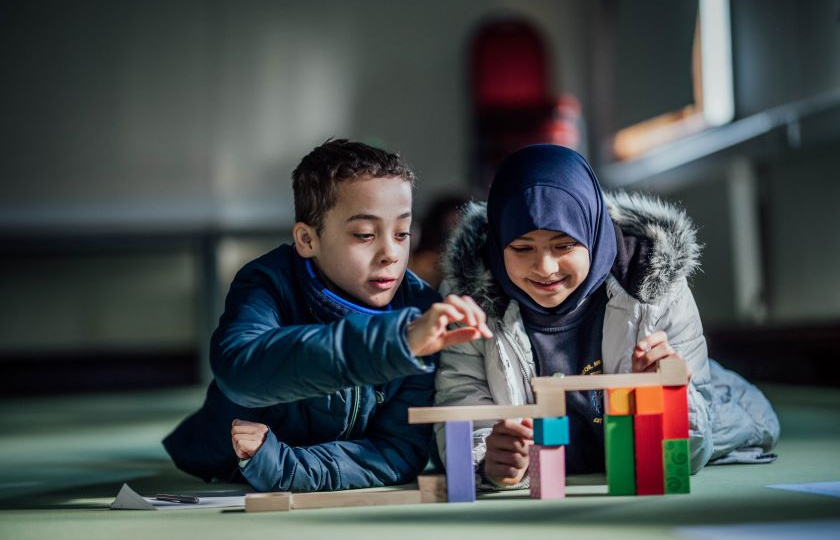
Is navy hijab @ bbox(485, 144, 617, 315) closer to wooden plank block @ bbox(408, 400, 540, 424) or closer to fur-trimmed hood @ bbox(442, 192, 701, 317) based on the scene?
fur-trimmed hood @ bbox(442, 192, 701, 317)

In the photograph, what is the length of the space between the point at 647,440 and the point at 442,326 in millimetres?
344

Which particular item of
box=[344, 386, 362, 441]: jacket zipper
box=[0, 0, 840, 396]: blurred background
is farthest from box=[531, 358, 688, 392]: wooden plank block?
box=[0, 0, 840, 396]: blurred background

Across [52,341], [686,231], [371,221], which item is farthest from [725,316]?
[52,341]

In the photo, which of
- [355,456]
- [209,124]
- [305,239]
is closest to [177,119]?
[209,124]

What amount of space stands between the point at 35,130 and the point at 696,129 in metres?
3.63

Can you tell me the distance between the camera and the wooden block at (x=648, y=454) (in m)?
1.33

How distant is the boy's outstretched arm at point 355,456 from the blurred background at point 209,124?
12.2 feet

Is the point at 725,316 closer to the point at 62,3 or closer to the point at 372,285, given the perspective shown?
the point at 372,285

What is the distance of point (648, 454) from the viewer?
135 centimetres

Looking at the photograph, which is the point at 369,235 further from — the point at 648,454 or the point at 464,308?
the point at 648,454

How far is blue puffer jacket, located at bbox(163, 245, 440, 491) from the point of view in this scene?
1282mm

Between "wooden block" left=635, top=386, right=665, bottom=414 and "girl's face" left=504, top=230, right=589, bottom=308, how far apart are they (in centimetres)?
26

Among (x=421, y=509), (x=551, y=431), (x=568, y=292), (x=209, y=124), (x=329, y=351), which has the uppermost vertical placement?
(x=209, y=124)

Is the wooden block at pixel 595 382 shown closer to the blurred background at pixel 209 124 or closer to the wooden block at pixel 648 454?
the wooden block at pixel 648 454
